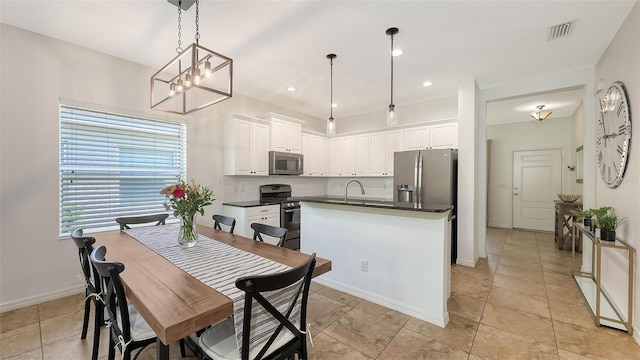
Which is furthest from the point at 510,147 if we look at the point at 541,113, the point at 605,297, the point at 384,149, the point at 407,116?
the point at 605,297

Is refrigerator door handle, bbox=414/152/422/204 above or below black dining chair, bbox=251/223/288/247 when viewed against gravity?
above

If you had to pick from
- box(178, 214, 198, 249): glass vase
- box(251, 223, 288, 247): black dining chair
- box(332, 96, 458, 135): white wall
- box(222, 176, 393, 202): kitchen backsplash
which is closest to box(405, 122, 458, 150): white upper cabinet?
box(332, 96, 458, 135): white wall

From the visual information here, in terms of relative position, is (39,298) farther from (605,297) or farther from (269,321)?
(605,297)

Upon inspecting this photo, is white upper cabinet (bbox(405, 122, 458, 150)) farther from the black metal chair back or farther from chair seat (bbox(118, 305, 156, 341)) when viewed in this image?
chair seat (bbox(118, 305, 156, 341))

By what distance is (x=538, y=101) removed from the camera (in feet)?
16.2

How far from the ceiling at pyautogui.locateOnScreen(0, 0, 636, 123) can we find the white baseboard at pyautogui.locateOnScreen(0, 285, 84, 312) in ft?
9.03

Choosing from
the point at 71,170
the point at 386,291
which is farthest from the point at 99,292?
the point at 386,291

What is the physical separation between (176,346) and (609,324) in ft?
12.2

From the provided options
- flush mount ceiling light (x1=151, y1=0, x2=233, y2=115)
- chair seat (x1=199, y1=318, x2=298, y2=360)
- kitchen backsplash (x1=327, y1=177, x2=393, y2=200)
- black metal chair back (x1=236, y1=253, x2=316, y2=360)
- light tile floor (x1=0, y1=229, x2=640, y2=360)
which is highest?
flush mount ceiling light (x1=151, y1=0, x2=233, y2=115)

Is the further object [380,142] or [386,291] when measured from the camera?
[380,142]

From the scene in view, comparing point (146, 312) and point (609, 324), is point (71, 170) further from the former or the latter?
point (609, 324)

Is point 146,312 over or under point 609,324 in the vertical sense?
over

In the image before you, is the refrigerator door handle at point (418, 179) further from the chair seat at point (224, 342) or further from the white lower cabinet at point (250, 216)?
the chair seat at point (224, 342)

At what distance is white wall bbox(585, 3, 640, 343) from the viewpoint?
2.15 meters
